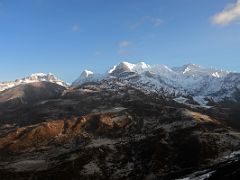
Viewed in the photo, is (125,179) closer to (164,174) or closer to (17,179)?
(164,174)

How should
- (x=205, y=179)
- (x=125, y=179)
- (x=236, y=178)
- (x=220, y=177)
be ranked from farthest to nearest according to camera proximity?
(x=125, y=179) < (x=205, y=179) < (x=220, y=177) < (x=236, y=178)

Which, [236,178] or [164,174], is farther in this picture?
[164,174]

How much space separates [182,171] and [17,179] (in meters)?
79.8

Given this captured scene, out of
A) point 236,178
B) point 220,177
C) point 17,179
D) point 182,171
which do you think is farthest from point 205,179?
point 17,179

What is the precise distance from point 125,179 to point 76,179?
24220mm

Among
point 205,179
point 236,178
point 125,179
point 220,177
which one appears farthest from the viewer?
point 125,179

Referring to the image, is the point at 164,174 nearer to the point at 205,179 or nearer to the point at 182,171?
the point at 182,171

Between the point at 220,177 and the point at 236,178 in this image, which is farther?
the point at 220,177

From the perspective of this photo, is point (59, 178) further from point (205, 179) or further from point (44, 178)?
point (205, 179)

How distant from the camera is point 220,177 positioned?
133000mm

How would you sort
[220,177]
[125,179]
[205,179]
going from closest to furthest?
1. [220,177]
2. [205,179]
3. [125,179]

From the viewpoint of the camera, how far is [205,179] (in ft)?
471

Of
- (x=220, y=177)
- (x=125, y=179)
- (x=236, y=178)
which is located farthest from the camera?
(x=125, y=179)

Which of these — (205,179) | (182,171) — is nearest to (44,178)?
(182,171)
